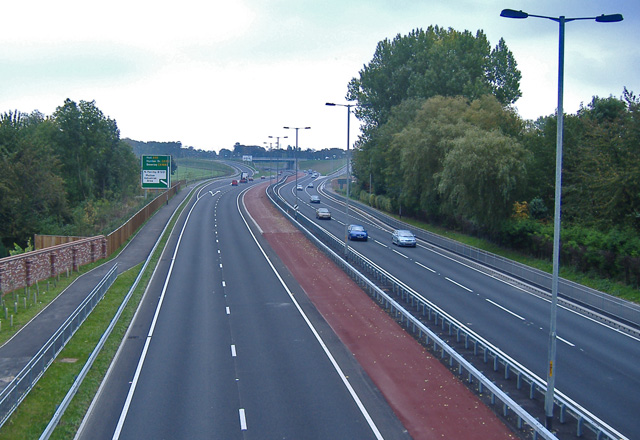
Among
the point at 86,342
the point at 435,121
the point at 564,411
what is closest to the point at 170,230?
the point at 435,121

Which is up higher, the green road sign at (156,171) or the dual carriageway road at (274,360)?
the green road sign at (156,171)

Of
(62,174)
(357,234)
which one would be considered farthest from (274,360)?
(62,174)

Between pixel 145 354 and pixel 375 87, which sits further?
pixel 375 87

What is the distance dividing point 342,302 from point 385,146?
49.5 meters

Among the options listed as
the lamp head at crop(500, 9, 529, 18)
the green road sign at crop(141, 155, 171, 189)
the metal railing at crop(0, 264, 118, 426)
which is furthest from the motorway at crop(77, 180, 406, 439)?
the green road sign at crop(141, 155, 171, 189)

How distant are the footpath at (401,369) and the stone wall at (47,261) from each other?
581 inches

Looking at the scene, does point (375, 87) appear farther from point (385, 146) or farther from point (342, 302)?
point (342, 302)

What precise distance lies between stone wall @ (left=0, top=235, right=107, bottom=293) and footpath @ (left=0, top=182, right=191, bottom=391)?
59.7 inches

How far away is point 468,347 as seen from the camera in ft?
67.8

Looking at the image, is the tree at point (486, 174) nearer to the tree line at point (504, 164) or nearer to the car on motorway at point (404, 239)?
the tree line at point (504, 164)

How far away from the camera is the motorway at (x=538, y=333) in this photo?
16328mm

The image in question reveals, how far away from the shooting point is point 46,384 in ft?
56.2

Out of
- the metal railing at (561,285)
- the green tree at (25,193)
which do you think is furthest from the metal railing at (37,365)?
the green tree at (25,193)

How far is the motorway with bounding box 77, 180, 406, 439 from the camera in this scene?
14.3m
